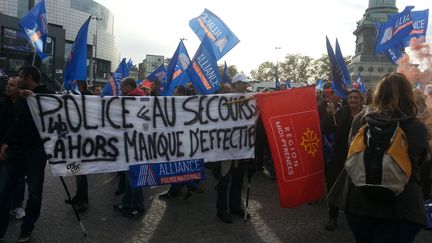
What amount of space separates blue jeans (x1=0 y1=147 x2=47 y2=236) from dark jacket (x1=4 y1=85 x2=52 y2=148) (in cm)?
8

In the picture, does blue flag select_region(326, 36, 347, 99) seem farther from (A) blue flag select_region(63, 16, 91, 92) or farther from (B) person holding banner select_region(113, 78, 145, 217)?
(A) blue flag select_region(63, 16, 91, 92)

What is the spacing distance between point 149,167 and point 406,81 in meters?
3.17

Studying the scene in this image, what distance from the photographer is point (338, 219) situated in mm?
5410

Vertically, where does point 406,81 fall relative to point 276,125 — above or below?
above

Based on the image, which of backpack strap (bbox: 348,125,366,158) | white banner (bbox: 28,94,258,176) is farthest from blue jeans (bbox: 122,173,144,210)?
backpack strap (bbox: 348,125,366,158)

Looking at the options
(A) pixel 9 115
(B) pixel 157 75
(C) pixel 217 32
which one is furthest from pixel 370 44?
(A) pixel 9 115

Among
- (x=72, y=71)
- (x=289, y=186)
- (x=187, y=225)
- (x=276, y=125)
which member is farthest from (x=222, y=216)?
(x=72, y=71)

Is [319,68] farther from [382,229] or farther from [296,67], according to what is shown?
[382,229]

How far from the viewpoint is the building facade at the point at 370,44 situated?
62906 millimetres

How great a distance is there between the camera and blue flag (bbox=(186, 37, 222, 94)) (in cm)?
684

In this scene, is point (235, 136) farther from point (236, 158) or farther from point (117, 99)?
point (117, 99)

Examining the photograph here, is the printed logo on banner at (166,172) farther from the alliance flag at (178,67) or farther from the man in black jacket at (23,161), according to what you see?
the alliance flag at (178,67)

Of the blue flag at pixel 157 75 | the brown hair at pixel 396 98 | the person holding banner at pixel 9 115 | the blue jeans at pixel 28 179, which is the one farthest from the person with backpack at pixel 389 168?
the blue flag at pixel 157 75

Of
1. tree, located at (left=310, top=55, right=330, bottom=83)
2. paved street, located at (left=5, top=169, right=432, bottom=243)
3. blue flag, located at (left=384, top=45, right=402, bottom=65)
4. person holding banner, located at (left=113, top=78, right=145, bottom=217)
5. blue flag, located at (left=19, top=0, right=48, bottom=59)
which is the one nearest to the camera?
paved street, located at (left=5, top=169, right=432, bottom=243)
